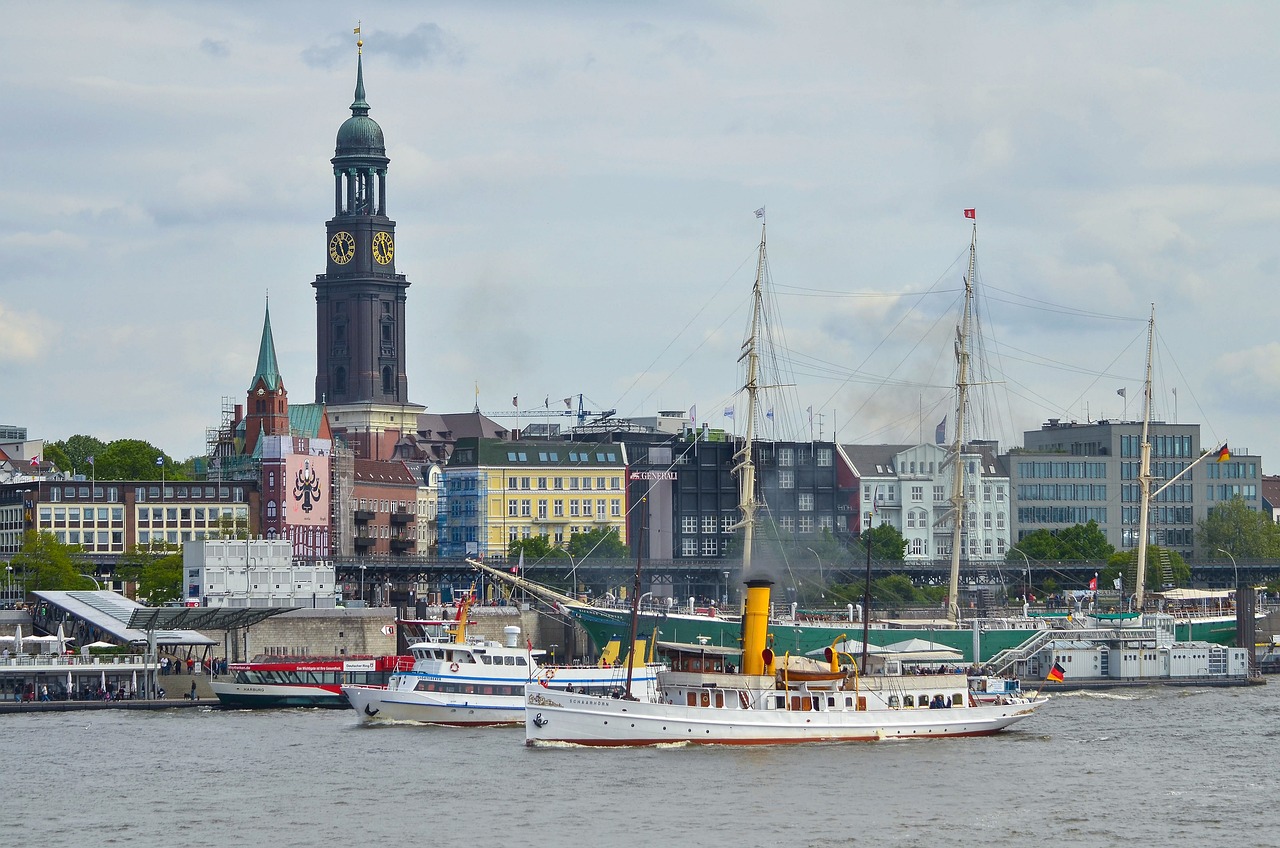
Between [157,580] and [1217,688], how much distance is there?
250 feet

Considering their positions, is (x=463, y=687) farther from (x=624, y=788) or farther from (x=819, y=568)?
(x=819, y=568)

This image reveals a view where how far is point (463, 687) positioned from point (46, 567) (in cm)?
7133

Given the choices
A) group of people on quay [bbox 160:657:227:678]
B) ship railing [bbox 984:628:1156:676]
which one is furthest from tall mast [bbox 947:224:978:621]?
group of people on quay [bbox 160:657:227:678]

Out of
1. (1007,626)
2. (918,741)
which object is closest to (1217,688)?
(1007,626)

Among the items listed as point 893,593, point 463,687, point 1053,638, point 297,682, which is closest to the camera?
point 463,687

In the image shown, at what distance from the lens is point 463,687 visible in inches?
4523

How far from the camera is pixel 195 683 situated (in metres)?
133

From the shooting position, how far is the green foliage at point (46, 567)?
6919 inches

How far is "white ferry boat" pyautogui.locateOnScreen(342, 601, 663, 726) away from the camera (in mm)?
114438

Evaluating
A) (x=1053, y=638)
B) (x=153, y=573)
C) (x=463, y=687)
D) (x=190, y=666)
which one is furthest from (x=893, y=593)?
(x=463, y=687)

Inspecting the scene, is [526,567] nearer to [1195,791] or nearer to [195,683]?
[195,683]

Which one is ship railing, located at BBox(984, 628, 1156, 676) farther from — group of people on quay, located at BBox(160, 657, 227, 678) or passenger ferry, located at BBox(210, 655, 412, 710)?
group of people on quay, located at BBox(160, 657, 227, 678)

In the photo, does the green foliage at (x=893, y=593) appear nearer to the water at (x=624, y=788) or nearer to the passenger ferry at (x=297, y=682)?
the passenger ferry at (x=297, y=682)

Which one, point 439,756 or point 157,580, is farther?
point 157,580
